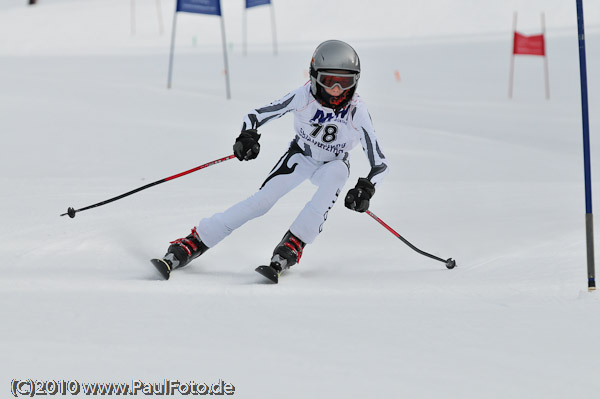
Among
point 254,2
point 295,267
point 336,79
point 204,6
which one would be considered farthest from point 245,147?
point 254,2

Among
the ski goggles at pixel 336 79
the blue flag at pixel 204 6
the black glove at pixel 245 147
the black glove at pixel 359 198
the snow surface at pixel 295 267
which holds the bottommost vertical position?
the snow surface at pixel 295 267

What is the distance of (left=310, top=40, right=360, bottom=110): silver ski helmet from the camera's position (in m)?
3.90

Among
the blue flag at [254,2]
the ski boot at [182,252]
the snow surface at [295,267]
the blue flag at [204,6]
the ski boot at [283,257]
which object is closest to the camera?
the snow surface at [295,267]

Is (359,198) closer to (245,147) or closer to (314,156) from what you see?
(314,156)

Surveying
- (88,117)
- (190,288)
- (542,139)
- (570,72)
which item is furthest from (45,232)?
(570,72)

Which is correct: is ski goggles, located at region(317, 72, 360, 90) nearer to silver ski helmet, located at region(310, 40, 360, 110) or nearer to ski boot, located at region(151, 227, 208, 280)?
silver ski helmet, located at region(310, 40, 360, 110)

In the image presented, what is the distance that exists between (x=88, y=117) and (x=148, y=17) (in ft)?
69.1

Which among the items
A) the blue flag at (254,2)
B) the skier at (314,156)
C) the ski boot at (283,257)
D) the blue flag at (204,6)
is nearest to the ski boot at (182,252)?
the skier at (314,156)

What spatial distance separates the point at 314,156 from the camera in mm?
4266

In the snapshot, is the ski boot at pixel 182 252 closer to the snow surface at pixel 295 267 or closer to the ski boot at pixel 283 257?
the snow surface at pixel 295 267

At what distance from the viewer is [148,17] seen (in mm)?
29266

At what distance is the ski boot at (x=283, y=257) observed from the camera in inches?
148

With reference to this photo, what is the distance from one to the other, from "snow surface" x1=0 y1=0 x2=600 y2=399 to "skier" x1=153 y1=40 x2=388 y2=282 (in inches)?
7.3

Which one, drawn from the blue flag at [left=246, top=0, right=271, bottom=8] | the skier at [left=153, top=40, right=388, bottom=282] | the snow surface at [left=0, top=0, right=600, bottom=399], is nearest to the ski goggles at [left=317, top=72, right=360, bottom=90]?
the skier at [left=153, top=40, right=388, bottom=282]
